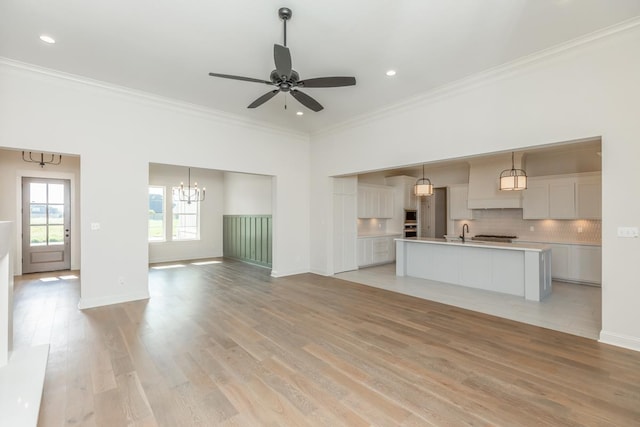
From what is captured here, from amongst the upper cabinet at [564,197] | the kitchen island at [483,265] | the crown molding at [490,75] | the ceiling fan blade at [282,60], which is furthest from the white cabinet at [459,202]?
the ceiling fan blade at [282,60]

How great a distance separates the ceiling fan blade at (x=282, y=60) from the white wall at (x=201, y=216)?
6.77m

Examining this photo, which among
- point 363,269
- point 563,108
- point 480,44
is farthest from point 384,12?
point 363,269

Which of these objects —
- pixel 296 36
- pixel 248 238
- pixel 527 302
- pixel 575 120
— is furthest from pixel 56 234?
pixel 575 120

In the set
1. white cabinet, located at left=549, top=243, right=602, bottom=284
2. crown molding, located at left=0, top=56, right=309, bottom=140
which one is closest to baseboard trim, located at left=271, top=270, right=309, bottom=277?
crown molding, located at left=0, top=56, right=309, bottom=140

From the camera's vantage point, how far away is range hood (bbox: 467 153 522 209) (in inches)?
277

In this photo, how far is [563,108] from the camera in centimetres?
358

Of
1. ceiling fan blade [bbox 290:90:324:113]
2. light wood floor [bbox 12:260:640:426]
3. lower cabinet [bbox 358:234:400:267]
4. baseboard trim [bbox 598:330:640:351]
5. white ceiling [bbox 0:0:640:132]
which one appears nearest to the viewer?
light wood floor [bbox 12:260:640:426]

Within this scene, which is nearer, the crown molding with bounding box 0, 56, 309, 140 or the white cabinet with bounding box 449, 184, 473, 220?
the crown molding with bounding box 0, 56, 309, 140

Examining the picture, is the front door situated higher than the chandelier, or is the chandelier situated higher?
the chandelier

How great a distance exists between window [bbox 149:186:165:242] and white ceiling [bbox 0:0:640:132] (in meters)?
4.99

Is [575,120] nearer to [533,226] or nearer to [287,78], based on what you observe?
[287,78]

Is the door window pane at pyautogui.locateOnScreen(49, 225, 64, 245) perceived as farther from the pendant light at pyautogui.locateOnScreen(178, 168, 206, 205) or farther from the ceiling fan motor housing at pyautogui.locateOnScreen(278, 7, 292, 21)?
the ceiling fan motor housing at pyautogui.locateOnScreen(278, 7, 292, 21)

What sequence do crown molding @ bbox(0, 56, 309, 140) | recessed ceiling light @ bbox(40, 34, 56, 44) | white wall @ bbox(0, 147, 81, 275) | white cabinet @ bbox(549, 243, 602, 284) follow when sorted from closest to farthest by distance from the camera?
recessed ceiling light @ bbox(40, 34, 56, 44) < crown molding @ bbox(0, 56, 309, 140) < white cabinet @ bbox(549, 243, 602, 284) < white wall @ bbox(0, 147, 81, 275)

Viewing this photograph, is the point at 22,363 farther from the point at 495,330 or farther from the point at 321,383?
the point at 495,330
